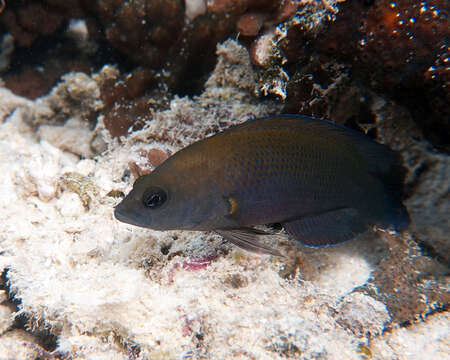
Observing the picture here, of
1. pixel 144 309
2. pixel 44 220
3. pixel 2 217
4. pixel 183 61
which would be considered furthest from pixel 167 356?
pixel 183 61

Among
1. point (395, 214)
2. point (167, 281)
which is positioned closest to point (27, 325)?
point (167, 281)

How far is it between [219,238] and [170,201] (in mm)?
718

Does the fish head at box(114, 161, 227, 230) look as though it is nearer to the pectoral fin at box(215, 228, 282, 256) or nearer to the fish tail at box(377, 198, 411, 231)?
the pectoral fin at box(215, 228, 282, 256)

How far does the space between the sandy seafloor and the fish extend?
43cm

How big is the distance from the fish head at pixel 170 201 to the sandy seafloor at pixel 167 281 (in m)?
0.52

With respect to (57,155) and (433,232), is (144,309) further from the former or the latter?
(433,232)

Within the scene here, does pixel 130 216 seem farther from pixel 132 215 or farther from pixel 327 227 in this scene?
pixel 327 227

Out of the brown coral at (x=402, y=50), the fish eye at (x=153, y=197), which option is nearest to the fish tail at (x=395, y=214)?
the brown coral at (x=402, y=50)

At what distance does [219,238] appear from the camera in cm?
271

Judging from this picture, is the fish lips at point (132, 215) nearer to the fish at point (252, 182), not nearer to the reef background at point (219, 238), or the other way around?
→ the fish at point (252, 182)

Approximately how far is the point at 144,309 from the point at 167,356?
0.36 metres

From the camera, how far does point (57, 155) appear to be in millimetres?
3641

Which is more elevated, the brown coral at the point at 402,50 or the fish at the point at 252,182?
the brown coral at the point at 402,50

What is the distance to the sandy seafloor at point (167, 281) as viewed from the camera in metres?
2.17
